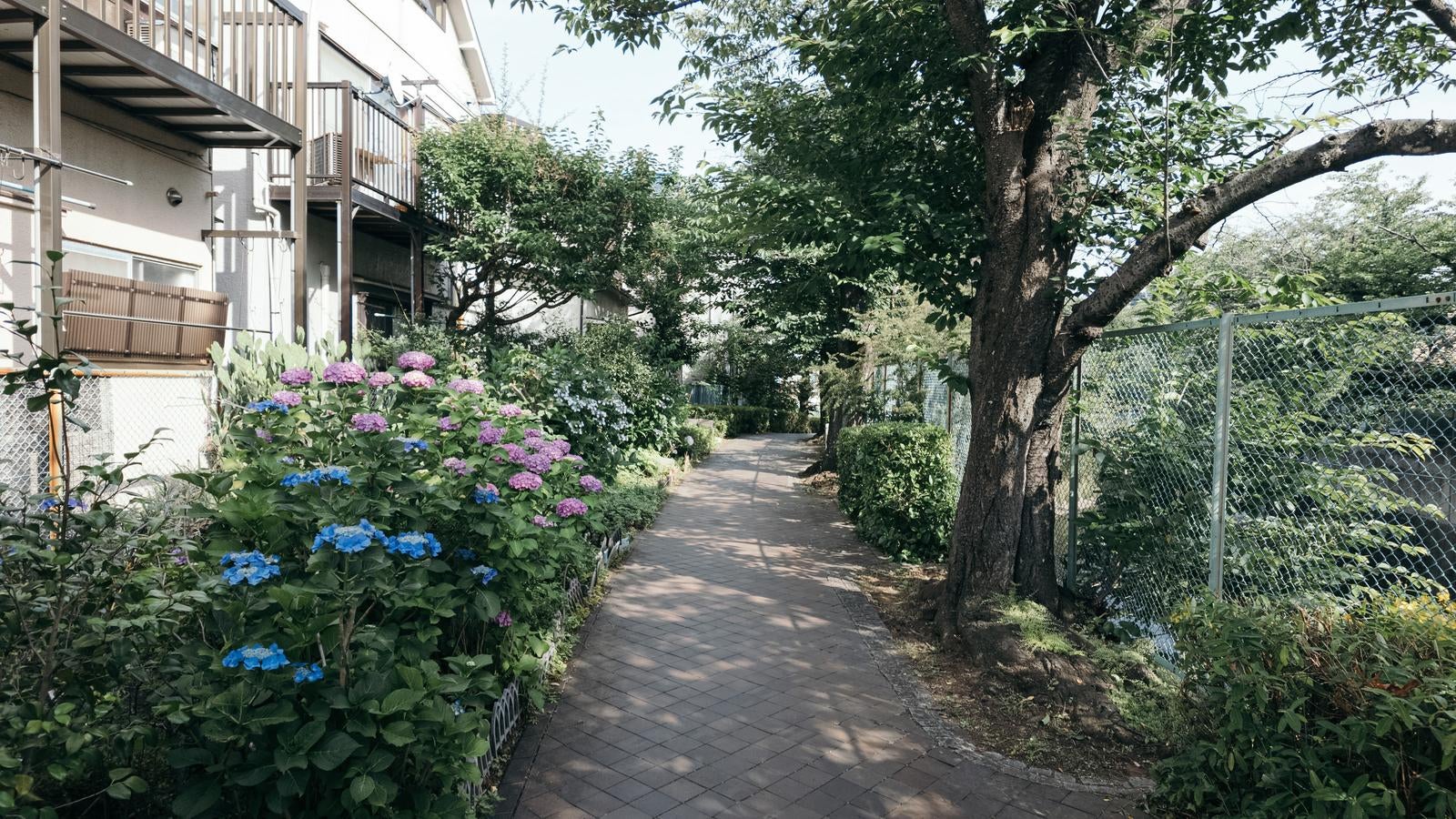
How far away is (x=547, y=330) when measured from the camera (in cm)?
1783

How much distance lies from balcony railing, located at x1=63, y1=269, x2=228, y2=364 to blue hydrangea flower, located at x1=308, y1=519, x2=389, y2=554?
5320mm

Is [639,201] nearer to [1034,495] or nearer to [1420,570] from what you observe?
[1034,495]

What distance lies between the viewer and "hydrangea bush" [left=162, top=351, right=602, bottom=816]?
254 cm

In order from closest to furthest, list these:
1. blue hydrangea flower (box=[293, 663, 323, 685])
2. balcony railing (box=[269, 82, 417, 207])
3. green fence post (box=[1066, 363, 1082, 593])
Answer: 1. blue hydrangea flower (box=[293, 663, 323, 685])
2. green fence post (box=[1066, 363, 1082, 593])
3. balcony railing (box=[269, 82, 417, 207])

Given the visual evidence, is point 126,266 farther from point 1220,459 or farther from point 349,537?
point 1220,459

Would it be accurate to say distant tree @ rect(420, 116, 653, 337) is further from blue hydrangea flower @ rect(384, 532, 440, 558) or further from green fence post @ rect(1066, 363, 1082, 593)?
blue hydrangea flower @ rect(384, 532, 440, 558)

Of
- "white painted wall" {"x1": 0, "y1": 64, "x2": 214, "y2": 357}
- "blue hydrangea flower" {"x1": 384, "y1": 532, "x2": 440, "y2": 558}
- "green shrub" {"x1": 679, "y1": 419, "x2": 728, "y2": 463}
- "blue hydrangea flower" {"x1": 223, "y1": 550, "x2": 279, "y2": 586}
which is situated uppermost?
"white painted wall" {"x1": 0, "y1": 64, "x2": 214, "y2": 357}

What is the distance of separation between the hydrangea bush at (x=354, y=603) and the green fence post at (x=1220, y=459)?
3534mm

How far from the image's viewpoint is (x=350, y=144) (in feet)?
35.1

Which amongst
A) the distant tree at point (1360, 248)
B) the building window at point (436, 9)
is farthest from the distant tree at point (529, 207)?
the distant tree at point (1360, 248)

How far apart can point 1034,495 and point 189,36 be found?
9243 millimetres

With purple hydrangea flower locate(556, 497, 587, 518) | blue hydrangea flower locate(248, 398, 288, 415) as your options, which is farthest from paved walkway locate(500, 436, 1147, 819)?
blue hydrangea flower locate(248, 398, 288, 415)

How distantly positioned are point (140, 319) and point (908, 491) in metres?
7.66

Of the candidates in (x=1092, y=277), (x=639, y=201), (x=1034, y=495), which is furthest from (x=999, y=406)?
(x=639, y=201)
